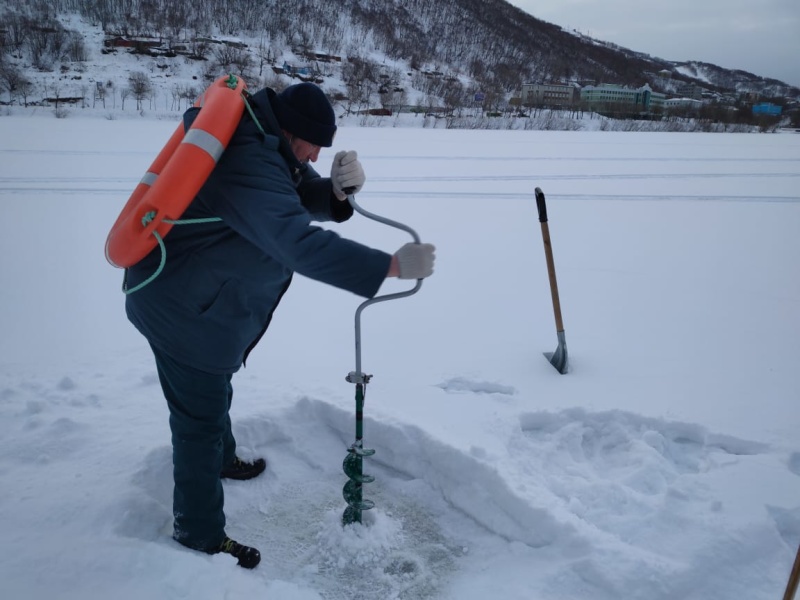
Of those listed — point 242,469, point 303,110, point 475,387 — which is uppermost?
point 303,110

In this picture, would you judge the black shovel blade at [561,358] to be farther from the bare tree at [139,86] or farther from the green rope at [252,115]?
the bare tree at [139,86]

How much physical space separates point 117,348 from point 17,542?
1852 millimetres

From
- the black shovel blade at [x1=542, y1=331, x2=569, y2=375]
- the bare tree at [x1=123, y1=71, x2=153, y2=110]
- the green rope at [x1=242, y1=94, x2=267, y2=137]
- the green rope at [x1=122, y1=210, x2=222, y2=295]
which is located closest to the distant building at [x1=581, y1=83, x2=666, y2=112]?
the bare tree at [x1=123, y1=71, x2=153, y2=110]

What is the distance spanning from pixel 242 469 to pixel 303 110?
5.35 ft

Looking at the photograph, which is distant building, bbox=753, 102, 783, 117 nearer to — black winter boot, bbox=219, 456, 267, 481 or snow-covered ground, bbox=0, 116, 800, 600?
snow-covered ground, bbox=0, 116, 800, 600

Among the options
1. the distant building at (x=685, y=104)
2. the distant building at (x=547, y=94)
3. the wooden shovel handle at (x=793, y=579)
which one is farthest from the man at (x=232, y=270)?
the distant building at (x=685, y=104)

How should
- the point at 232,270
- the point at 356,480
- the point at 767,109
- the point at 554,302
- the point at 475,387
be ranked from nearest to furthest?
the point at 232,270
the point at 356,480
the point at 475,387
the point at 554,302
the point at 767,109

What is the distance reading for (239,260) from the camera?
1769 mm

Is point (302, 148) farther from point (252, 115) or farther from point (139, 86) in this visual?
point (139, 86)

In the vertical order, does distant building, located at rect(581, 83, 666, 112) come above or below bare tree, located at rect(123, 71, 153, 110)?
above

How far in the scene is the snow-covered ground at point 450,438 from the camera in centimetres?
198

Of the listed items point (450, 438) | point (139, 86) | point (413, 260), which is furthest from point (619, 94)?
point (413, 260)

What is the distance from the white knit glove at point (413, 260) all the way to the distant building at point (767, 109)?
41442mm

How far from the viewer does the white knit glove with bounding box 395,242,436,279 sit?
65.2 inches
